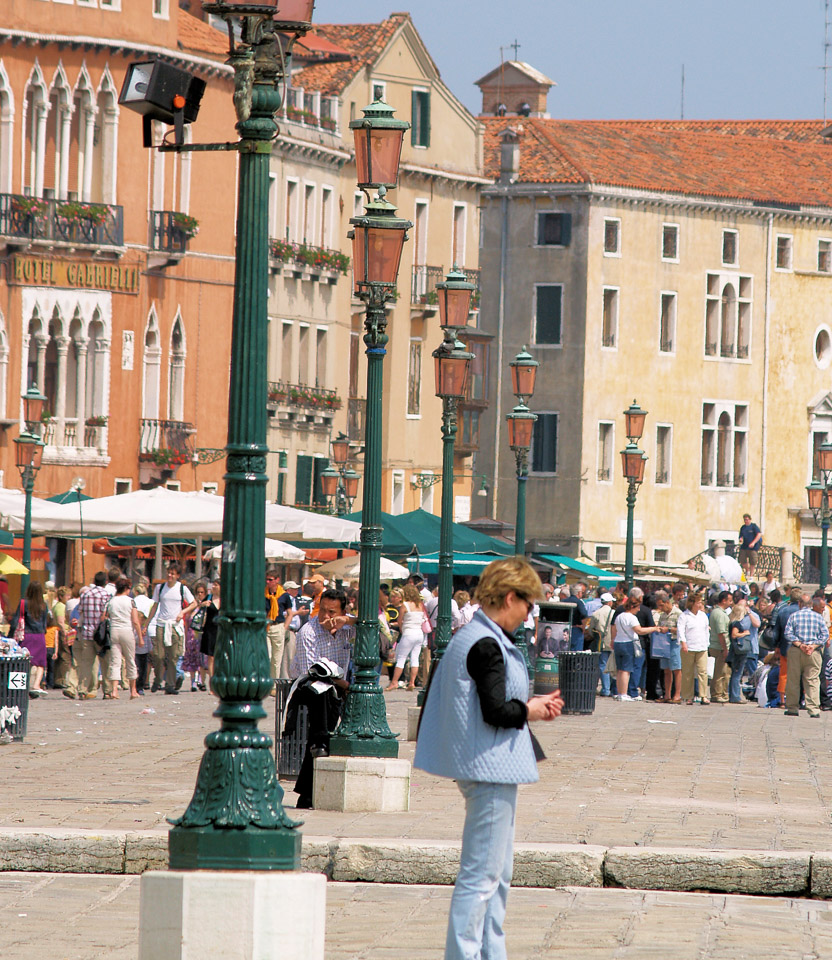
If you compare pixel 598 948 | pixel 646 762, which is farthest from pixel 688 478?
pixel 598 948

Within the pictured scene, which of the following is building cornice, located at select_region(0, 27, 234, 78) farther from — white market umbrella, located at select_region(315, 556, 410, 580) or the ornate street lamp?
the ornate street lamp

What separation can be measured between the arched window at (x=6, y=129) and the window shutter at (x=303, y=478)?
534 inches

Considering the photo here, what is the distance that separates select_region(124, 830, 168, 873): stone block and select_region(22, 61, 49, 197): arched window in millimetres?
34761

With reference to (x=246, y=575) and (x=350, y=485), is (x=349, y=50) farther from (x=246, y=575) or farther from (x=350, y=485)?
(x=246, y=575)

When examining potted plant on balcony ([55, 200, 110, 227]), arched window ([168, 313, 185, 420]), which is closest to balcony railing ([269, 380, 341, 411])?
arched window ([168, 313, 185, 420])

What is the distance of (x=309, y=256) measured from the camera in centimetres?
5669

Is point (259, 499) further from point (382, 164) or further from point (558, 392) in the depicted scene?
point (558, 392)

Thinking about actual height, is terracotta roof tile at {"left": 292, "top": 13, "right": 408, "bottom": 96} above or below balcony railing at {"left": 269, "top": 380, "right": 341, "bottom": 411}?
above

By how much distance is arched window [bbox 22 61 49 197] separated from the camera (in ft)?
150

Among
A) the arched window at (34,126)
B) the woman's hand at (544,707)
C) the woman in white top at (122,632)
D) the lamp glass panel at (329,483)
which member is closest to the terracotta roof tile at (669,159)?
the lamp glass panel at (329,483)

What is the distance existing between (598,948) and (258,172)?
353 centimetres

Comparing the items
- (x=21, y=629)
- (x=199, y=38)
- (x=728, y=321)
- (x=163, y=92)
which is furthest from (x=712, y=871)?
(x=728, y=321)

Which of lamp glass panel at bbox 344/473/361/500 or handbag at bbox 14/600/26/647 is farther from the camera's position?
lamp glass panel at bbox 344/473/361/500

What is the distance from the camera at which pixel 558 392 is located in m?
68.1
